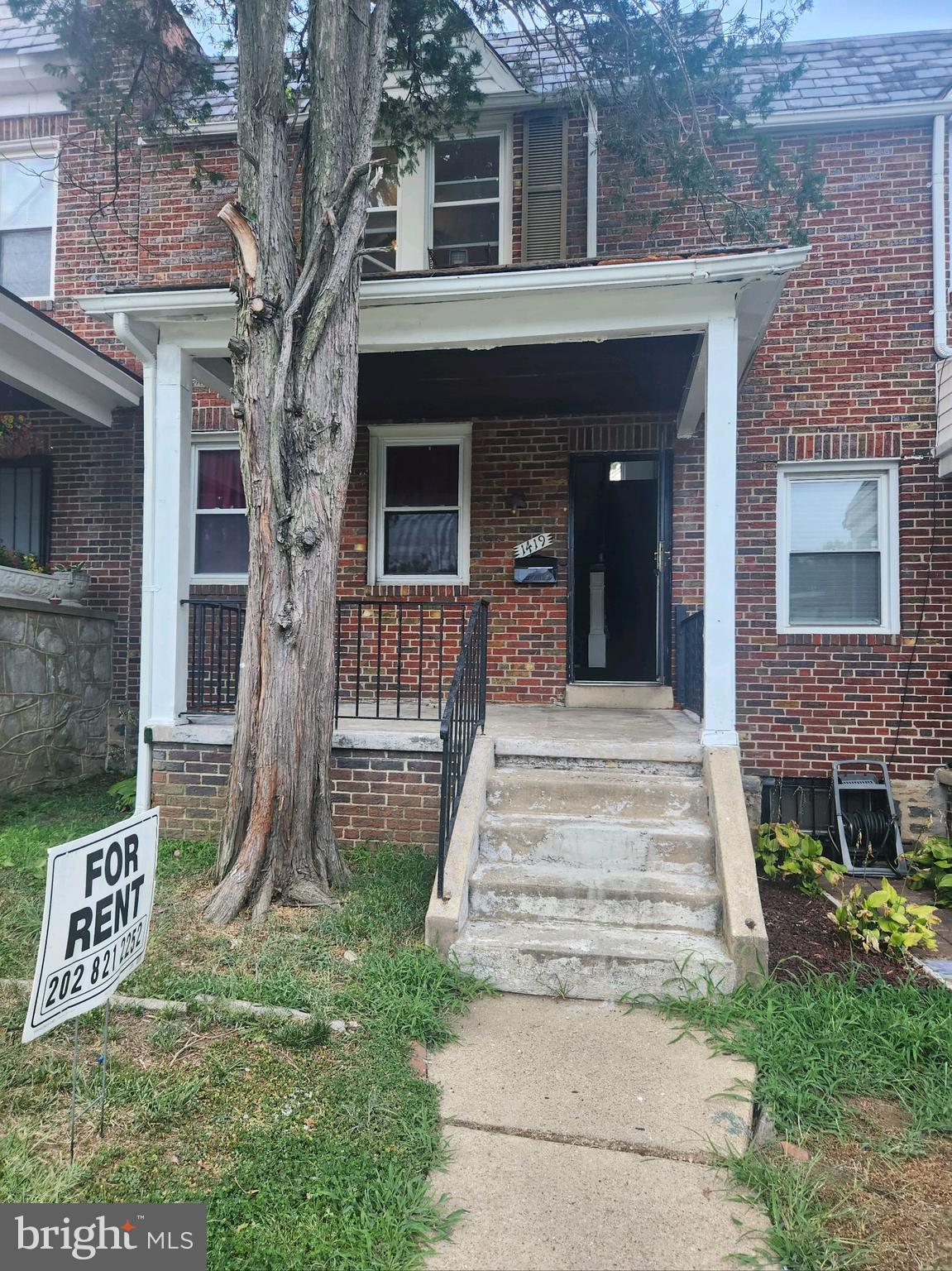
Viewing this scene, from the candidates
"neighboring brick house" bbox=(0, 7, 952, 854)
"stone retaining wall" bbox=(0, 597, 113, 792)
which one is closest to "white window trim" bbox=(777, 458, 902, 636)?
"neighboring brick house" bbox=(0, 7, 952, 854)

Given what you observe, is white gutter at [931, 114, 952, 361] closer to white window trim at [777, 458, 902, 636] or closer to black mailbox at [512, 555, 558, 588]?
white window trim at [777, 458, 902, 636]

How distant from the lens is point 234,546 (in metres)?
7.43

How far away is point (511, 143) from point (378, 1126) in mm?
7590

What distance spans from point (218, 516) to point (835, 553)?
561 centimetres

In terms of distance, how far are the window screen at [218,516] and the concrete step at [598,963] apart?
500cm

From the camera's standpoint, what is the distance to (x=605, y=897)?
3797 millimetres

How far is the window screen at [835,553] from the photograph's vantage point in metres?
6.52

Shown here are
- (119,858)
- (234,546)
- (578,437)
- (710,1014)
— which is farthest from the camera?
(234,546)

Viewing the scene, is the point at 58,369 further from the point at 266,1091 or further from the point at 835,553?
the point at 835,553

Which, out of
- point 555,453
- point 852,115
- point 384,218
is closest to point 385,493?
point 555,453

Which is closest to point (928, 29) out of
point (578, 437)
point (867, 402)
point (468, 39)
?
point (867, 402)

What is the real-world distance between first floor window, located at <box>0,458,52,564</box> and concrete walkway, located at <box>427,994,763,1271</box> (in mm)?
6607

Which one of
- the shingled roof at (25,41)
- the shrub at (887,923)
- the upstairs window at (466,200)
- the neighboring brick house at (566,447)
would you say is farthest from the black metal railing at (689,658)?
the shingled roof at (25,41)

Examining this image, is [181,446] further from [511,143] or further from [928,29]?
[928,29]
